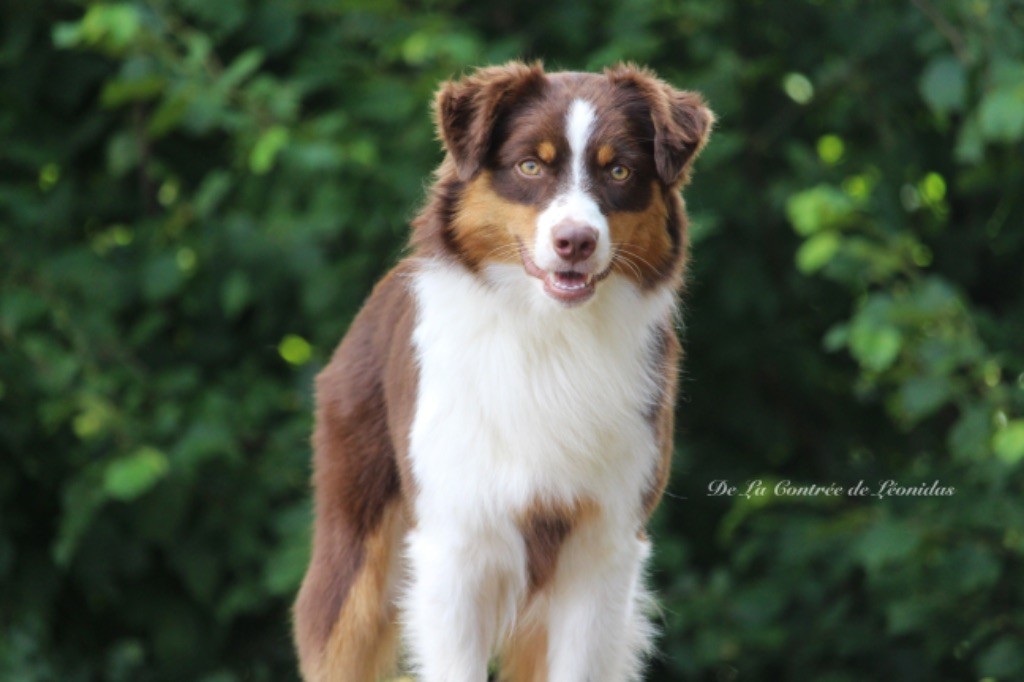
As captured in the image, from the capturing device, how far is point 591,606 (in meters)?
3.98

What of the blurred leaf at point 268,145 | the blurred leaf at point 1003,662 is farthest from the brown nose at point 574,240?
the blurred leaf at point 1003,662

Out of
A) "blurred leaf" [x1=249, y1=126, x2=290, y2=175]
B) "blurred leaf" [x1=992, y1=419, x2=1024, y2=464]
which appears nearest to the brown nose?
"blurred leaf" [x1=992, y1=419, x2=1024, y2=464]

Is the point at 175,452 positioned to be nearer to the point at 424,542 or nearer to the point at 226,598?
the point at 226,598

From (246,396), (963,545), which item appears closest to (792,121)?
(963,545)

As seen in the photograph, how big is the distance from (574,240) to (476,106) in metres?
0.49

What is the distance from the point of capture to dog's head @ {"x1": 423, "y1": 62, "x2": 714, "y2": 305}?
3600 millimetres

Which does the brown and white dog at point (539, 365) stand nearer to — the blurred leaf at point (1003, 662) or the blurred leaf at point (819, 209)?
the blurred leaf at point (819, 209)

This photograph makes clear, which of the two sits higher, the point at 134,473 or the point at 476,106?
the point at 476,106

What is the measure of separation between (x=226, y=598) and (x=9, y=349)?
1.50 m

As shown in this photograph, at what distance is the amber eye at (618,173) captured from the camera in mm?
3656

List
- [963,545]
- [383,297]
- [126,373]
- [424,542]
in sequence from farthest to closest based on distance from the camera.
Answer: [126,373]
[963,545]
[383,297]
[424,542]

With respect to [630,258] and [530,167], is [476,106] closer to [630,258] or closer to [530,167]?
[530,167]

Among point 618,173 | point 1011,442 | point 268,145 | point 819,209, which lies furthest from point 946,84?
point 618,173

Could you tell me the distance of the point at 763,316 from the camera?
738 centimetres
